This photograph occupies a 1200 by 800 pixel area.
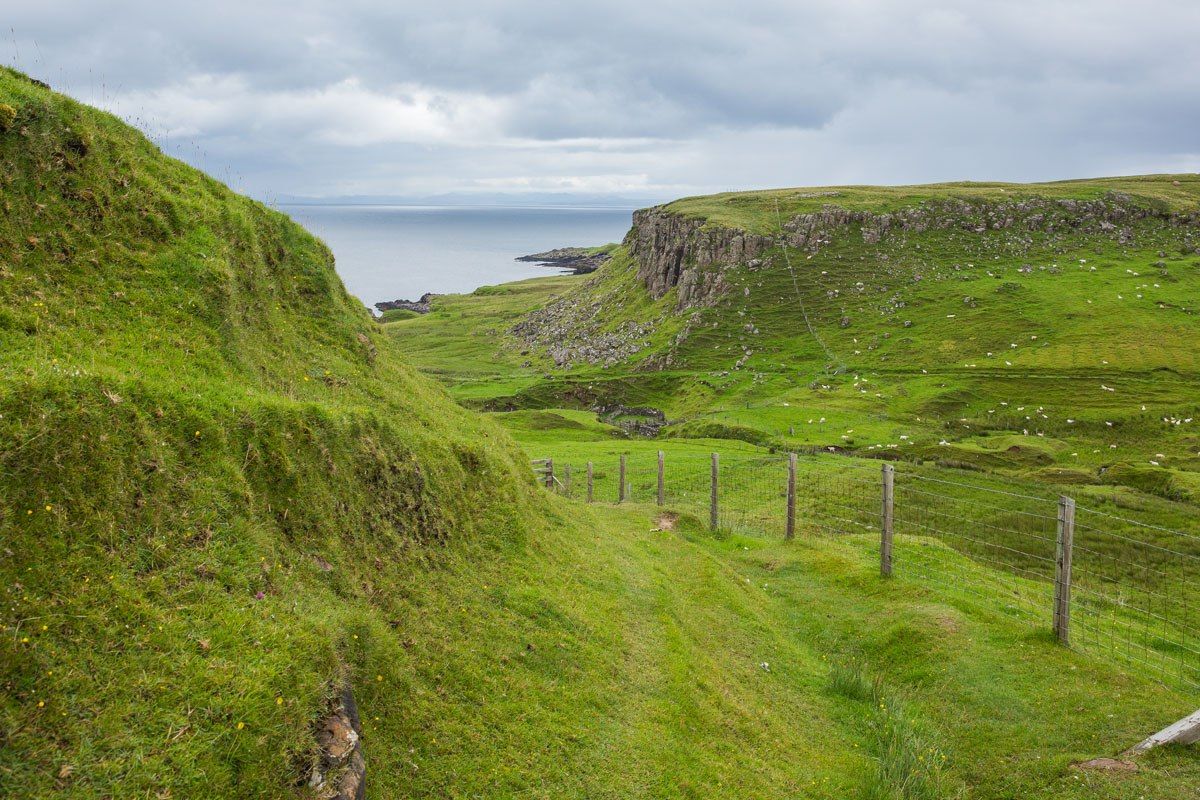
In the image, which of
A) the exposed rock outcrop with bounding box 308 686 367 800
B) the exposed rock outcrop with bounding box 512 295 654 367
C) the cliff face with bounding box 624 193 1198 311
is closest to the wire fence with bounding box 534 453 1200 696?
the exposed rock outcrop with bounding box 308 686 367 800

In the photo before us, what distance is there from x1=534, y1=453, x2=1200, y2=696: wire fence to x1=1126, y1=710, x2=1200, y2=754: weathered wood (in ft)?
12.0

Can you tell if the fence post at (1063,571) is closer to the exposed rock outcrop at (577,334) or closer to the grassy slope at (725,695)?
the grassy slope at (725,695)

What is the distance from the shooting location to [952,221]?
151750 millimetres

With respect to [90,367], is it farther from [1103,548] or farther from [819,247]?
[819,247]

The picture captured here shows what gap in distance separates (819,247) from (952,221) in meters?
30.2

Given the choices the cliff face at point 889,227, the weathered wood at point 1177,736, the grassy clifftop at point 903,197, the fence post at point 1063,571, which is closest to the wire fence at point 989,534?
the fence post at point 1063,571

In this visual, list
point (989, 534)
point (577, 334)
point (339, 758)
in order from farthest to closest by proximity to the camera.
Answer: point (577, 334) < point (989, 534) < point (339, 758)

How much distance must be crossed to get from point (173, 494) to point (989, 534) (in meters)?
42.9

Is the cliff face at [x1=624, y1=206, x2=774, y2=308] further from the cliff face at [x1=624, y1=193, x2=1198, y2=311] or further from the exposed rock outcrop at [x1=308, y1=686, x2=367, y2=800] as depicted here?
the exposed rock outcrop at [x1=308, y1=686, x2=367, y2=800]

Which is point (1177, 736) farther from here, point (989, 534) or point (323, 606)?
point (989, 534)

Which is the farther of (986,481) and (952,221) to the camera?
(952,221)

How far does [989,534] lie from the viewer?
40.8 meters

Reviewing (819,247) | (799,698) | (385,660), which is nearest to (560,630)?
(385,660)

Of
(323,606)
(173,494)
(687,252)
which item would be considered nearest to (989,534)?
(323,606)
